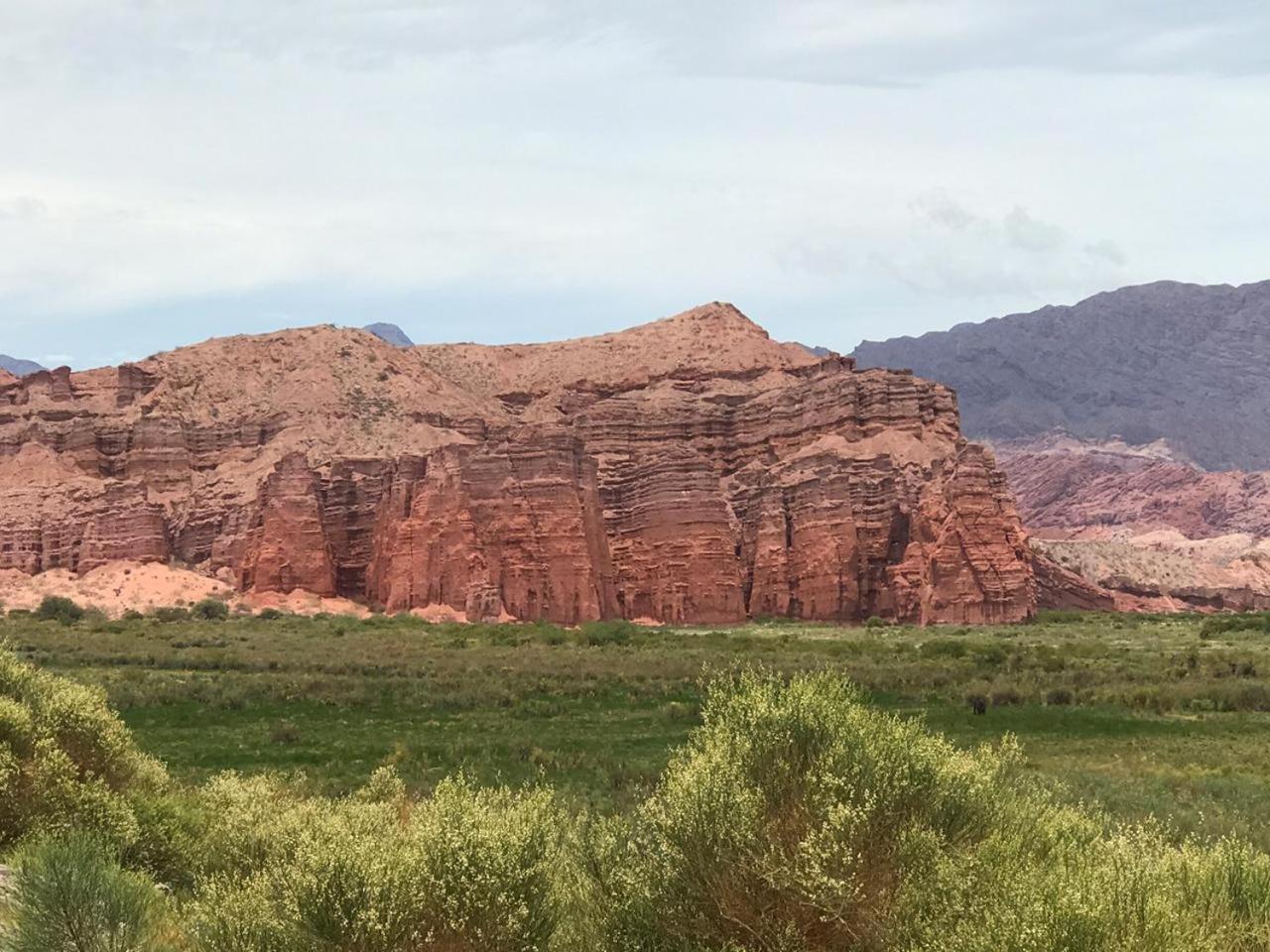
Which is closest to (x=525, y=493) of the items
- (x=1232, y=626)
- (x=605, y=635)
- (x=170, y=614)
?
(x=605, y=635)

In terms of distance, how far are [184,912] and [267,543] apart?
78.2m

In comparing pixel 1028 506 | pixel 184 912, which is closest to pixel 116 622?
pixel 184 912

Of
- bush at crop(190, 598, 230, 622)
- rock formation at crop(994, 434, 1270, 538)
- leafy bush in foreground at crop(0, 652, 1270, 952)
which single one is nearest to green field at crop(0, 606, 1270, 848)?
leafy bush in foreground at crop(0, 652, 1270, 952)

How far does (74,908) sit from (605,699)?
101ft

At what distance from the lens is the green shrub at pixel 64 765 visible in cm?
1459

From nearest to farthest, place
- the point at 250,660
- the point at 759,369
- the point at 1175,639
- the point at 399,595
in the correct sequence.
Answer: the point at 250,660
the point at 1175,639
the point at 399,595
the point at 759,369

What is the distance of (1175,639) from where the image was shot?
64.8 m

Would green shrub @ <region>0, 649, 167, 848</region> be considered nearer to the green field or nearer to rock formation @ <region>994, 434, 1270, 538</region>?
the green field

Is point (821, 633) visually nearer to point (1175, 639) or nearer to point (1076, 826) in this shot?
point (1175, 639)

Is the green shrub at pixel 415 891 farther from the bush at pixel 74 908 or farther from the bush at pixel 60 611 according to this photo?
the bush at pixel 60 611

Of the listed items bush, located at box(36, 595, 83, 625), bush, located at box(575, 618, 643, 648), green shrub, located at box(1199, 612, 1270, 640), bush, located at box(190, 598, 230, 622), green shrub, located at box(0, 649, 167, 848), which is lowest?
green shrub, located at box(1199, 612, 1270, 640)

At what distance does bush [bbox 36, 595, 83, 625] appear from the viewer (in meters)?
74.2

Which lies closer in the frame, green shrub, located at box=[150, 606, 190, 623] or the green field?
the green field

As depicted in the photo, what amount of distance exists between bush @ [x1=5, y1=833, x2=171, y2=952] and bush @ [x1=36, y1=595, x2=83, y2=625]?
68.1 metres
